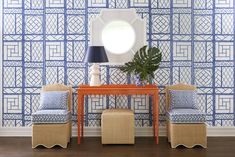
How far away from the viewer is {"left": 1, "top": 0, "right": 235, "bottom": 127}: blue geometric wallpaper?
687 cm

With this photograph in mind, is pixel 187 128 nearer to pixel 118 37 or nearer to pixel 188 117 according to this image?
pixel 188 117

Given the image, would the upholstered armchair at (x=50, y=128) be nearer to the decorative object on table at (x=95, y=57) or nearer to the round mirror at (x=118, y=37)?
the decorative object on table at (x=95, y=57)

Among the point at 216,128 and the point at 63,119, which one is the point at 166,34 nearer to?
the point at 216,128

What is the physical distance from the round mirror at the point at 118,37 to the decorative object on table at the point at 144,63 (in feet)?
1.25

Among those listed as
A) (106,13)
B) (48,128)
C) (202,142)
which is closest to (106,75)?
→ (106,13)

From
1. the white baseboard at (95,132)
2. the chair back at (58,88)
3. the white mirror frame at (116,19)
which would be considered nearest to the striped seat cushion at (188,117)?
the white baseboard at (95,132)

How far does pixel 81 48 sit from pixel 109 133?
1.64 metres

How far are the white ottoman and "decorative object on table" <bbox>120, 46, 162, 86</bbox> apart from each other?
69 centimetres

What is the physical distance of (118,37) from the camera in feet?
22.8

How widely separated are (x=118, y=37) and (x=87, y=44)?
55 centimetres

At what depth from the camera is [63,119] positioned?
19.6ft

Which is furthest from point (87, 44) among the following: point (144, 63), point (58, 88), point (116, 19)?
point (144, 63)

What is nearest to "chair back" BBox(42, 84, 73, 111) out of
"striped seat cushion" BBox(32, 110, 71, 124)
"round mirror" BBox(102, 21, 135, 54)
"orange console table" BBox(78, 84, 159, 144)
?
"orange console table" BBox(78, 84, 159, 144)

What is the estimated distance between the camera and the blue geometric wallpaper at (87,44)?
22.5 ft
